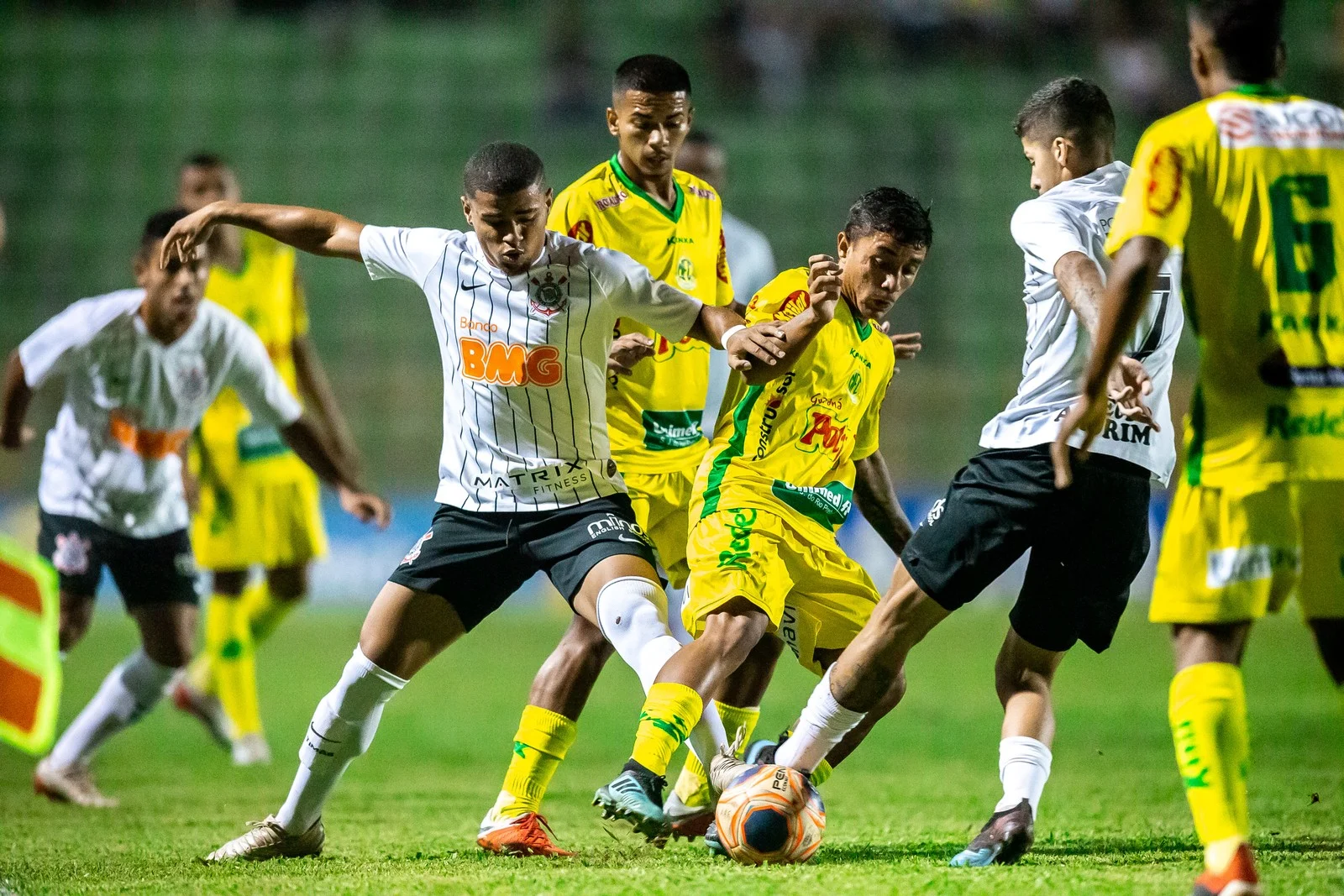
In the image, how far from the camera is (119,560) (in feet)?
23.0

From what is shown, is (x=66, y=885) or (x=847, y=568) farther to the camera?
(x=847, y=568)

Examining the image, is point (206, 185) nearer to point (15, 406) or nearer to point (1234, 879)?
point (15, 406)

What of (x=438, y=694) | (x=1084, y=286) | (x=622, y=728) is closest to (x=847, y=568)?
(x=1084, y=286)

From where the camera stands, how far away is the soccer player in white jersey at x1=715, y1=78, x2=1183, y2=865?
4746 mm

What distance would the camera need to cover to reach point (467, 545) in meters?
5.00

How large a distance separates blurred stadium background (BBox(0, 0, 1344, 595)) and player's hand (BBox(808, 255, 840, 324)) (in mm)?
12042

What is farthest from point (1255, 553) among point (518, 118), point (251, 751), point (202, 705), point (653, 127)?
point (518, 118)

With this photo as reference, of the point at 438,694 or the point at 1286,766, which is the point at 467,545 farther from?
the point at 438,694

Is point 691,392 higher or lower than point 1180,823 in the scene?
higher

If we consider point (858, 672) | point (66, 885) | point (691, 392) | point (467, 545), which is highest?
point (691, 392)

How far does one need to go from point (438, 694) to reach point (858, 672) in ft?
21.3

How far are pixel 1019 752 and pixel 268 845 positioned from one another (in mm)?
2407

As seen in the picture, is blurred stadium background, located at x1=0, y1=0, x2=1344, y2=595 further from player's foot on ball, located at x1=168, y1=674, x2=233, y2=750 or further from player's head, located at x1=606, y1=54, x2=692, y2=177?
player's head, located at x1=606, y1=54, x2=692, y2=177

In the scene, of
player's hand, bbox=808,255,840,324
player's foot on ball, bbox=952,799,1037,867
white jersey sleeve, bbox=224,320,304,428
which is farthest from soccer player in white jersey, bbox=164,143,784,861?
white jersey sleeve, bbox=224,320,304,428
